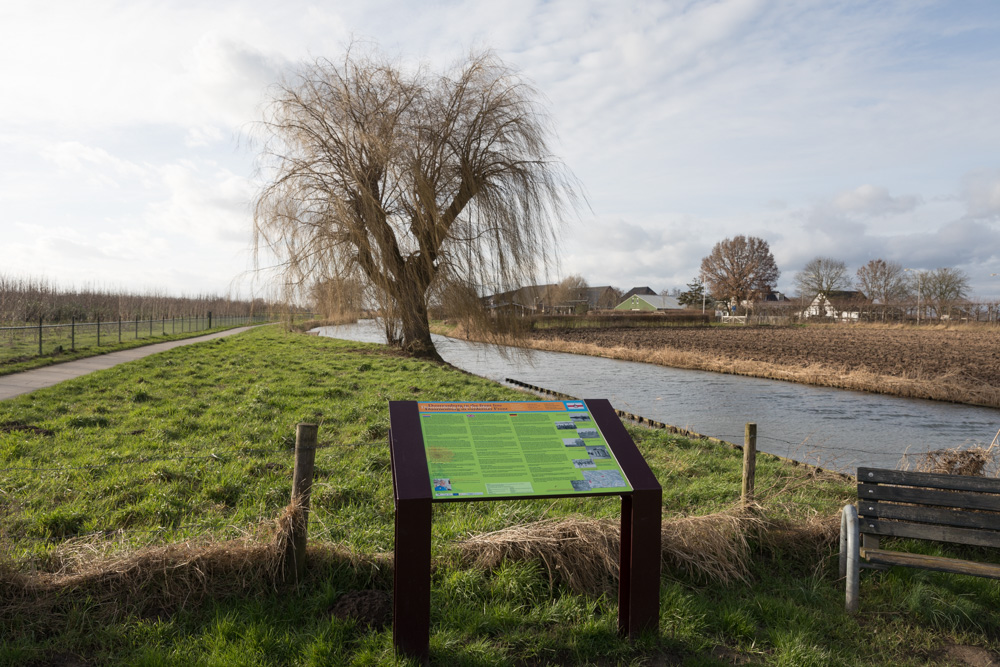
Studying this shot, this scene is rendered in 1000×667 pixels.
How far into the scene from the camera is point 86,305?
129ft

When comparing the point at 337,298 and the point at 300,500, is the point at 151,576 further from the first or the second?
the point at 337,298

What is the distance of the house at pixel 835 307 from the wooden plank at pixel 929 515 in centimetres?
6197

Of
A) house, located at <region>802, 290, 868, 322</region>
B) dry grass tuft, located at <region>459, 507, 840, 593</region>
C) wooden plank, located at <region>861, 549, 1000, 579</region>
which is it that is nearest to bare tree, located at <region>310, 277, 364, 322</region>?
dry grass tuft, located at <region>459, 507, 840, 593</region>

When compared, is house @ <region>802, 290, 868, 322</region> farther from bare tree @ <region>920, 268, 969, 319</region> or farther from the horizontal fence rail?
the horizontal fence rail

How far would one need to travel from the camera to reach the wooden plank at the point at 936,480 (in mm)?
3979

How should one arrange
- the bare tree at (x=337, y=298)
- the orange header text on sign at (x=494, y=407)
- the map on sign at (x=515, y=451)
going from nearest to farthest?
the map on sign at (x=515, y=451)
the orange header text on sign at (x=494, y=407)
the bare tree at (x=337, y=298)

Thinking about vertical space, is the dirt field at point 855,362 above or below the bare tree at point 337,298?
below

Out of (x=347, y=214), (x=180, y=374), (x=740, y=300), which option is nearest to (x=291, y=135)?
(x=347, y=214)

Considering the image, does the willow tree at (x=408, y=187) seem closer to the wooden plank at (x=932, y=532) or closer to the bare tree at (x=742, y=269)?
the wooden plank at (x=932, y=532)

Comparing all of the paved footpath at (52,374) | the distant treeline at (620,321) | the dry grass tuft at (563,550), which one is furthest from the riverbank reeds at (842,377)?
the distant treeline at (620,321)

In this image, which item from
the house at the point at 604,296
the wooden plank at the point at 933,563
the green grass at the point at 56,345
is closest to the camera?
the wooden plank at the point at 933,563

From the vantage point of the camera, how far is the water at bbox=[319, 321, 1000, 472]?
10.2 m

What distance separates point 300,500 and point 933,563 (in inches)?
159

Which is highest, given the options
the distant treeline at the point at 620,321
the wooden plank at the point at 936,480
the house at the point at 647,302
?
the house at the point at 647,302
